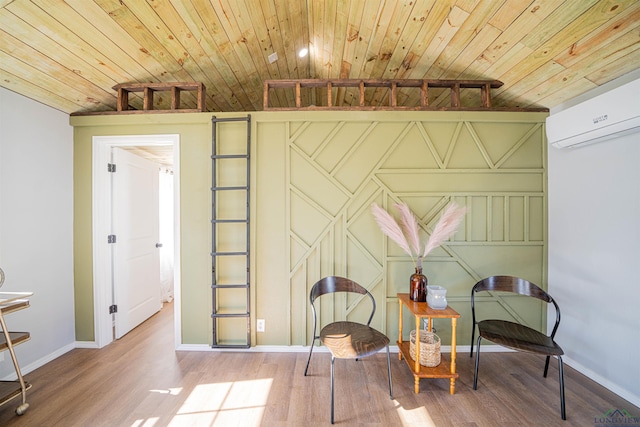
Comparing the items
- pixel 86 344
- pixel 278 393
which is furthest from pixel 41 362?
pixel 278 393

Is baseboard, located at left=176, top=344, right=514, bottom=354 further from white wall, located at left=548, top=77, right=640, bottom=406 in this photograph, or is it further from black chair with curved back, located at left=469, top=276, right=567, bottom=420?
white wall, located at left=548, top=77, right=640, bottom=406

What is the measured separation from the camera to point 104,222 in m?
2.54

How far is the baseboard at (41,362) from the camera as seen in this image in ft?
6.57

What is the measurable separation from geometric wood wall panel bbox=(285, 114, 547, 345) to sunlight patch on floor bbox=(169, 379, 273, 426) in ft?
2.02

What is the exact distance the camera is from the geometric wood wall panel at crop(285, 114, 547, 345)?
2432 millimetres

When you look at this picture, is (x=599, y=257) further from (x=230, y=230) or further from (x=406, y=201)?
(x=230, y=230)

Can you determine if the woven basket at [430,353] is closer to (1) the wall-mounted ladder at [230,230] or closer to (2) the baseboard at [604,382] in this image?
(2) the baseboard at [604,382]

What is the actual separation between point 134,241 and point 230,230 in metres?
1.42

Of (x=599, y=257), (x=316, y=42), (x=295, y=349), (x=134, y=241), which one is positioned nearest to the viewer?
(x=599, y=257)

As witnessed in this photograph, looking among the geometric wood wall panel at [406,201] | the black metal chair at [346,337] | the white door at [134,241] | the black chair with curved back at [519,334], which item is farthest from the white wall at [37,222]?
the black chair with curved back at [519,334]

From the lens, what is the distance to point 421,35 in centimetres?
209

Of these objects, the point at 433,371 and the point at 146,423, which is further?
the point at 433,371

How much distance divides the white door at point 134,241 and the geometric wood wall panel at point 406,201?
1.94 m

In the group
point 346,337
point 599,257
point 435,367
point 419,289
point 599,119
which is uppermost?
point 599,119
